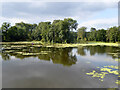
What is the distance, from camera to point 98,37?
5612 cm

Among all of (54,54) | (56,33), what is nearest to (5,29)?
(56,33)

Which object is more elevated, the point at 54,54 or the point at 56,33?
the point at 56,33

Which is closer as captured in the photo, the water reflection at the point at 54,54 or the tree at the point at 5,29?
the water reflection at the point at 54,54

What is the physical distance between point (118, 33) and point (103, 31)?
12.1m

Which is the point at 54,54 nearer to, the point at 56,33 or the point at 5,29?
the point at 56,33

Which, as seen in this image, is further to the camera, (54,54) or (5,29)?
(5,29)

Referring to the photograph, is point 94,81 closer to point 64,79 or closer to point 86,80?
point 86,80

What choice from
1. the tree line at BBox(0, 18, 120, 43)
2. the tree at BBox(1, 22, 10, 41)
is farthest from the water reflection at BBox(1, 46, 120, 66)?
the tree at BBox(1, 22, 10, 41)

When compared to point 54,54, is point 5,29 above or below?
above

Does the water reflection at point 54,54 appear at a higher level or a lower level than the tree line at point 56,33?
lower

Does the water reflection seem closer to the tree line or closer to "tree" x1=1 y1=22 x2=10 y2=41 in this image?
the tree line

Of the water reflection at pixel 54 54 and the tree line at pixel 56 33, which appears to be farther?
the tree line at pixel 56 33

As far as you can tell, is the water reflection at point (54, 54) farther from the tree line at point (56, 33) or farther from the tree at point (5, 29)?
the tree at point (5, 29)

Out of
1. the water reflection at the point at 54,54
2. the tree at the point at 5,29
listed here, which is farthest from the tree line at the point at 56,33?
the water reflection at the point at 54,54
